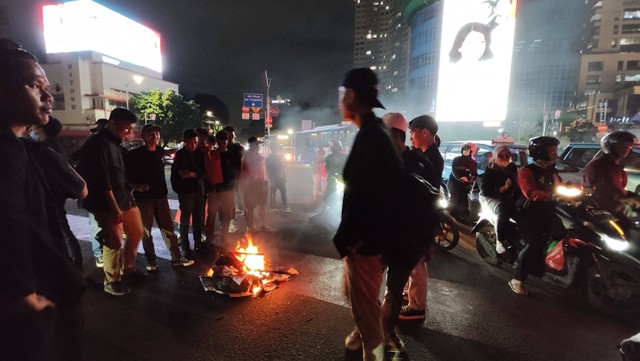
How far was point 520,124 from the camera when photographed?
211 ft

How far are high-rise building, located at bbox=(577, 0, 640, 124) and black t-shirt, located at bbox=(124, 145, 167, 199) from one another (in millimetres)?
78084

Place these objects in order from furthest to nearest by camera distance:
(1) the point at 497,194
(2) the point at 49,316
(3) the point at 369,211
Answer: (1) the point at 497,194 < (3) the point at 369,211 < (2) the point at 49,316

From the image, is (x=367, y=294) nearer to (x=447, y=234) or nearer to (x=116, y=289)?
(x=116, y=289)

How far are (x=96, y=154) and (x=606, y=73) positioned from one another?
3504 inches

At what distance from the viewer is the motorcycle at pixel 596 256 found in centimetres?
364

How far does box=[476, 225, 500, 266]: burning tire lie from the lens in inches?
206

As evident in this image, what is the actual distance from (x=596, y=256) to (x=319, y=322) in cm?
315

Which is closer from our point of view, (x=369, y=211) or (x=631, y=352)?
(x=631, y=352)

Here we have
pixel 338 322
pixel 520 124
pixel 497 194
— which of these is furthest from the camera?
pixel 520 124

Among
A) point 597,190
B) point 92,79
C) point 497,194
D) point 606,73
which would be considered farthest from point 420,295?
point 606,73

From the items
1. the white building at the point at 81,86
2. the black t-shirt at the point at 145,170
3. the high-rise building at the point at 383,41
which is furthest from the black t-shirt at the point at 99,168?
the high-rise building at the point at 383,41

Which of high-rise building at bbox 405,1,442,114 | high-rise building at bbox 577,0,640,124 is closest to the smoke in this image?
high-rise building at bbox 405,1,442,114

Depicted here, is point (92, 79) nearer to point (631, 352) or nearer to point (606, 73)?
point (631, 352)

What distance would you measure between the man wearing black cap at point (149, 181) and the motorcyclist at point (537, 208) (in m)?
4.72
